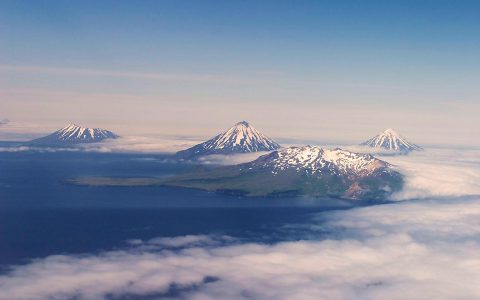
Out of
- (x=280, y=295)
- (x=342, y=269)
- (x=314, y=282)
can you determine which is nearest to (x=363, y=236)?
(x=342, y=269)

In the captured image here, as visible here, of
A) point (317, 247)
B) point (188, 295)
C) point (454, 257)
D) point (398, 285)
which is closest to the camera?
point (188, 295)

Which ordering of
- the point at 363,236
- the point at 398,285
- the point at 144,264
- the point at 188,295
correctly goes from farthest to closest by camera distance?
the point at 363,236 → the point at 144,264 → the point at 398,285 → the point at 188,295

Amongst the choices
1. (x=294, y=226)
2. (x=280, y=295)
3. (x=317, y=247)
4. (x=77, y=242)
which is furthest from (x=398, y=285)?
(x=77, y=242)

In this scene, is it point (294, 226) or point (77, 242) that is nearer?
point (77, 242)

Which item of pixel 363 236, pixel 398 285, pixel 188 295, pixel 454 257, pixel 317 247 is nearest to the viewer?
pixel 188 295

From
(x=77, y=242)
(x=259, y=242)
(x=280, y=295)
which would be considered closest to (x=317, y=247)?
(x=259, y=242)

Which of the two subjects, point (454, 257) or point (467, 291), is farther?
point (454, 257)

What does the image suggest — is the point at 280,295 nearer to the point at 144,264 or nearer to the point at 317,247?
the point at 144,264

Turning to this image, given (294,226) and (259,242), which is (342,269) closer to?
(259,242)

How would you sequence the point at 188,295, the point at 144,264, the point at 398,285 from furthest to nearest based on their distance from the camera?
the point at 144,264, the point at 398,285, the point at 188,295
